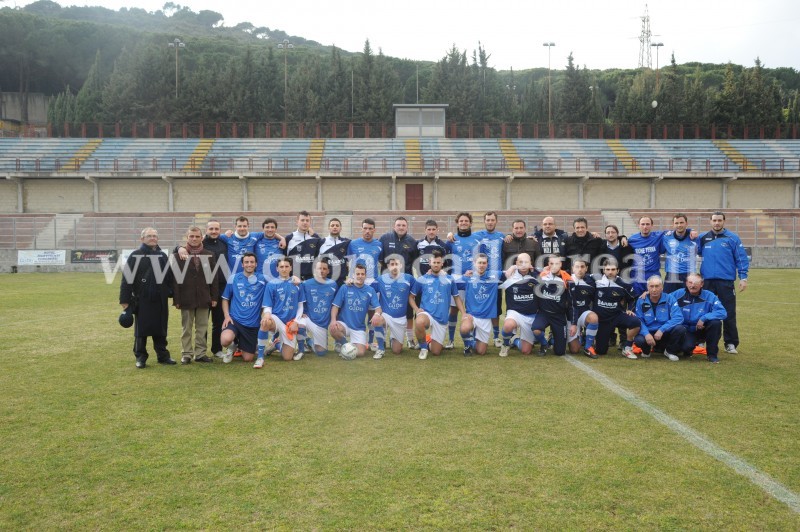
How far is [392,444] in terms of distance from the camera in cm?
448

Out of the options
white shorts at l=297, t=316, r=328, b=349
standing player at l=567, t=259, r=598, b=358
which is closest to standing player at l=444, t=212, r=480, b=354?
standing player at l=567, t=259, r=598, b=358

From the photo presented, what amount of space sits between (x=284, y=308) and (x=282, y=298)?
0.46ft

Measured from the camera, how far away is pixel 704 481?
3.82m

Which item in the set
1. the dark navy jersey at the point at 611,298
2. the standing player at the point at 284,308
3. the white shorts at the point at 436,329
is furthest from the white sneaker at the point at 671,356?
the standing player at the point at 284,308

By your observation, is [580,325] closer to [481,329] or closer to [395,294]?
[481,329]

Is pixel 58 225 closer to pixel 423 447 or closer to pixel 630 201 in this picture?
pixel 423 447

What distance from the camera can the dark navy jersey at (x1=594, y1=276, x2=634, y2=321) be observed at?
812cm

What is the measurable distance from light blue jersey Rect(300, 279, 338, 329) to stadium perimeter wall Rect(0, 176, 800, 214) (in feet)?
94.5

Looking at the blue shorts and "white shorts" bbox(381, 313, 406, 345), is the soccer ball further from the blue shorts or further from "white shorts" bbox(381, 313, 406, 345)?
the blue shorts

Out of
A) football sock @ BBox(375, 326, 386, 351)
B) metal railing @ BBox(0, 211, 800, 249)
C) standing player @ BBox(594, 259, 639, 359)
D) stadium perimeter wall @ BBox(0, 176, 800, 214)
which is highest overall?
stadium perimeter wall @ BBox(0, 176, 800, 214)

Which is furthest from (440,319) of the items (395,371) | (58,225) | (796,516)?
(58,225)

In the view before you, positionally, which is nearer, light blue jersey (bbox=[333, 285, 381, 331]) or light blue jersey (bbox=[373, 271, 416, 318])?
light blue jersey (bbox=[333, 285, 381, 331])

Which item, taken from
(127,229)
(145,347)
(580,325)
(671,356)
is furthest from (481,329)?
(127,229)

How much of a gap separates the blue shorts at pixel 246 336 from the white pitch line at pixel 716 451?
14.5ft
